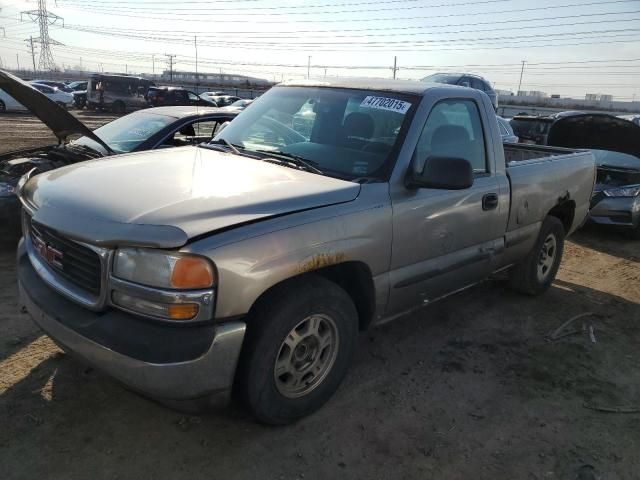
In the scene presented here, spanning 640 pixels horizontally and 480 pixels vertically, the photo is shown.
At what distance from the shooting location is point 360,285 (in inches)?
124

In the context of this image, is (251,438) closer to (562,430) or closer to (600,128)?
(562,430)

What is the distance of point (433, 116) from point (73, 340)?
2.54 m

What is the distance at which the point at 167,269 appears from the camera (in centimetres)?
229

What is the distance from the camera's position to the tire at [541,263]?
4.99m

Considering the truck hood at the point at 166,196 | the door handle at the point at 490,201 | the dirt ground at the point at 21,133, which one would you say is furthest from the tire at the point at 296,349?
the dirt ground at the point at 21,133

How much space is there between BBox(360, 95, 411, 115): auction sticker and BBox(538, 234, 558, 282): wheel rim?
2.47 metres

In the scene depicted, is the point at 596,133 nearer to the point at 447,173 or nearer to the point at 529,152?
the point at 529,152

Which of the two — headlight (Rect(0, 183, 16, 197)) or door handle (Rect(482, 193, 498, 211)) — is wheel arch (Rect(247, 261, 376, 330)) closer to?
door handle (Rect(482, 193, 498, 211))

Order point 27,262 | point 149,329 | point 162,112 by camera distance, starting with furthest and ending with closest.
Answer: point 162,112, point 27,262, point 149,329

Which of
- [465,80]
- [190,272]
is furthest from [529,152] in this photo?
[465,80]

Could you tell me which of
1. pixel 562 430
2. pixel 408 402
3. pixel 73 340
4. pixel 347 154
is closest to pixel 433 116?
pixel 347 154

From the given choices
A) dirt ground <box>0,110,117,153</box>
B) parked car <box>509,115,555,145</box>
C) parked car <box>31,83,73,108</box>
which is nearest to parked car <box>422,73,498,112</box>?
parked car <box>509,115,555,145</box>

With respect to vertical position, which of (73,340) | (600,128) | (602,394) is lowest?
Result: (602,394)

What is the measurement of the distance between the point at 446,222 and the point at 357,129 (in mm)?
853
